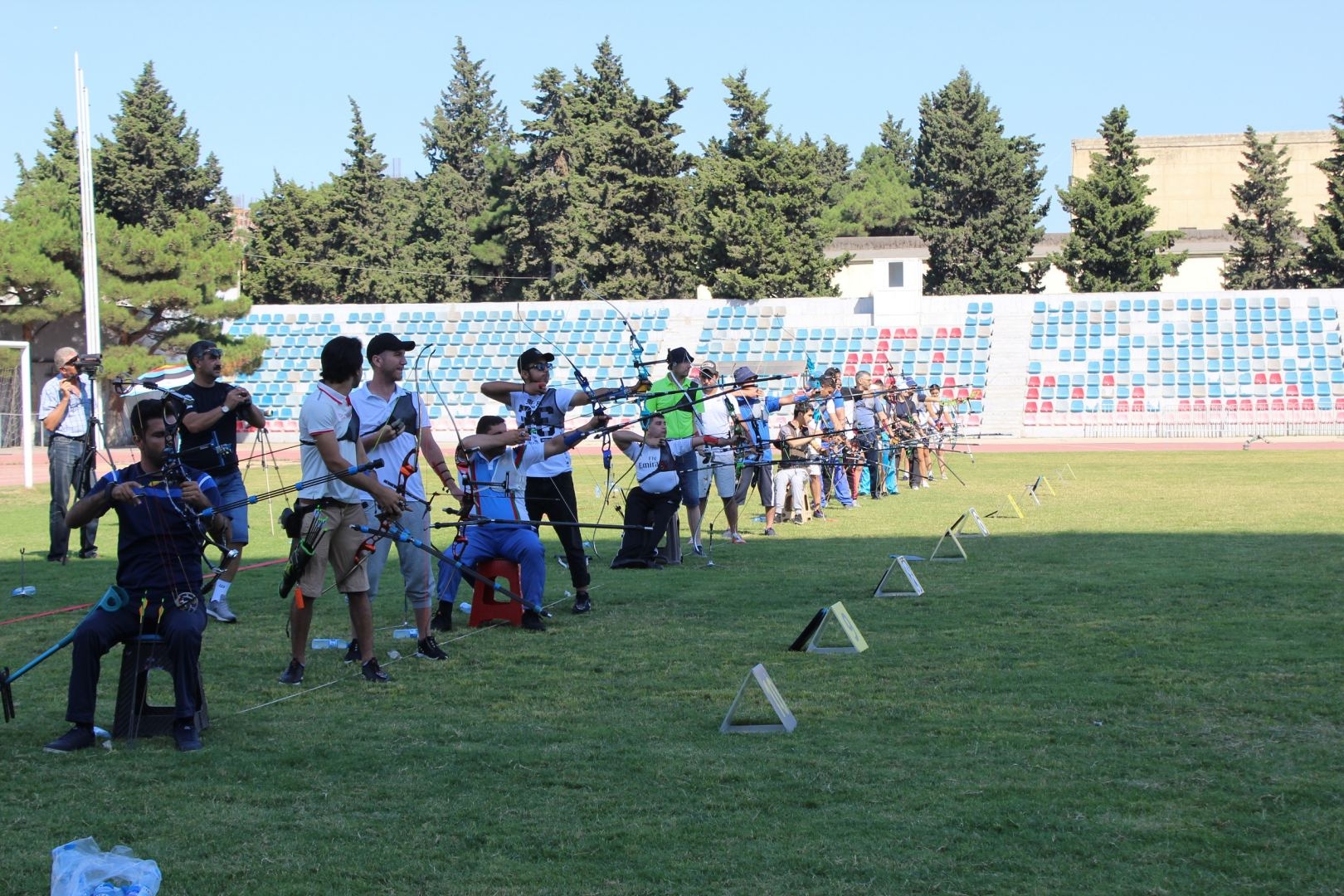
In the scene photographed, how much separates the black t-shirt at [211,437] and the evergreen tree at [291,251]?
160 feet

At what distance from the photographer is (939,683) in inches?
292

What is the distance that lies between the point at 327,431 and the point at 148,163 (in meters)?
48.1

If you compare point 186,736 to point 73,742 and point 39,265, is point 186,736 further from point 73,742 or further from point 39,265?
point 39,265

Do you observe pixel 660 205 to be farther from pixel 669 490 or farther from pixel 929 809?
pixel 929 809

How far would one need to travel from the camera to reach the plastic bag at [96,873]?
4.25 meters

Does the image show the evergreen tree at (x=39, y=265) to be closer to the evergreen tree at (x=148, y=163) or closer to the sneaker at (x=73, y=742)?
the evergreen tree at (x=148, y=163)

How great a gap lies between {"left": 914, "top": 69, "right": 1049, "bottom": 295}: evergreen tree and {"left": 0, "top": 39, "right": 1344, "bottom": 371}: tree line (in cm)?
8

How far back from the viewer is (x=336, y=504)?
7.52 m

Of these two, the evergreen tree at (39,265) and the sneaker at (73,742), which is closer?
the sneaker at (73,742)

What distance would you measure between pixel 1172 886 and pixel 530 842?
2.11m

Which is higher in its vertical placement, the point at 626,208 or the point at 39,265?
the point at 626,208

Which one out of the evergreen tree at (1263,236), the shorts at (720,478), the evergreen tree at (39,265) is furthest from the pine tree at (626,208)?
the shorts at (720,478)

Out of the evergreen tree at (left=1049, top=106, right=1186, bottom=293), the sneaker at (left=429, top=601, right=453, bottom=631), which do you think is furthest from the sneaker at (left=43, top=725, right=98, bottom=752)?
the evergreen tree at (left=1049, top=106, right=1186, bottom=293)

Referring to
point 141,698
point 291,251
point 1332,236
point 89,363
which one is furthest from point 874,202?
point 141,698
